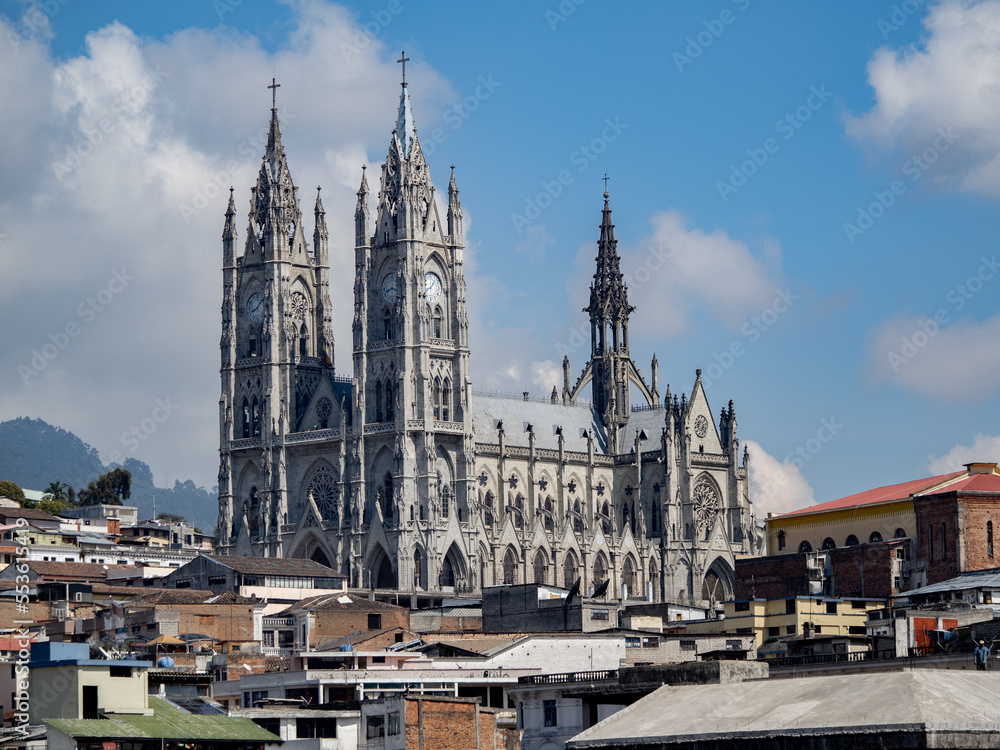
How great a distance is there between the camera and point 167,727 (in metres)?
62.7

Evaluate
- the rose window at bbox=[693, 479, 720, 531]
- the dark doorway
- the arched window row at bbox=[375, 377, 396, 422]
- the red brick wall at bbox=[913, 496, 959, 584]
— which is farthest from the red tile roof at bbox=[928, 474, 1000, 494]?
the rose window at bbox=[693, 479, 720, 531]

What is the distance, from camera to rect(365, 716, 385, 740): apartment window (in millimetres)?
67938

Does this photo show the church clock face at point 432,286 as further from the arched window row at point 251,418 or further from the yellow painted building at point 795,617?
the yellow painted building at point 795,617

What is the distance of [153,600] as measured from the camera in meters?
113

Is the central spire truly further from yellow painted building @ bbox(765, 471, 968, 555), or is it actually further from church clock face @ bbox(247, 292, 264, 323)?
yellow painted building @ bbox(765, 471, 968, 555)

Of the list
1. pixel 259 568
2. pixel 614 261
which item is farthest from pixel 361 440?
pixel 614 261

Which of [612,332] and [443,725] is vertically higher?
[612,332]

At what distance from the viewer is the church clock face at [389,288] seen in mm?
160750

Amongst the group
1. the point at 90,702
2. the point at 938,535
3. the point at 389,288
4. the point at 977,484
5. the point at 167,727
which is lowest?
the point at 167,727

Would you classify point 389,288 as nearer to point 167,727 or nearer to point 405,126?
point 405,126

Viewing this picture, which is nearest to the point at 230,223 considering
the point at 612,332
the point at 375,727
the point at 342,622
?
the point at 612,332

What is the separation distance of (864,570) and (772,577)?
302 inches

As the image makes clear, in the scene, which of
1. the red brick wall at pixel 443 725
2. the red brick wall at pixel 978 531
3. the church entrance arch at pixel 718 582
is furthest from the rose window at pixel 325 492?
the red brick wall at pixel 443 725

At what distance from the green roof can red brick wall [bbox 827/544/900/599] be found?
47.3m
